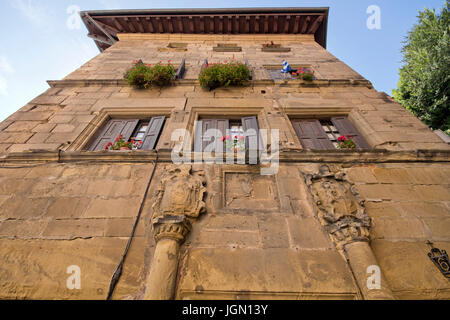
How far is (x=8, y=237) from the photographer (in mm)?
2965

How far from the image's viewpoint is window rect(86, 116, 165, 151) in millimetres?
4801

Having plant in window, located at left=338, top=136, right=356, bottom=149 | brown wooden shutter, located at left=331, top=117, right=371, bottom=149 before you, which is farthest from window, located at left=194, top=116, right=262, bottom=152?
brown wooden shutter, located at left=331, top=117, right=371, bottom=149

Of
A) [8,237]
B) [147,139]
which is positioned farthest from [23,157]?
[147,139]

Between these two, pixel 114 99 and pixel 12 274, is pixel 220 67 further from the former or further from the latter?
pixel 12 274

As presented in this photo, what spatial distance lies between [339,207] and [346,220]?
202 millimetres

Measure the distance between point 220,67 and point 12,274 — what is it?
19.6 ft

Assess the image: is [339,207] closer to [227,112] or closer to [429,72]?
[227,112]

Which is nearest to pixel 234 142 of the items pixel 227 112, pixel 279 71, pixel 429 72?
pixel 227 112

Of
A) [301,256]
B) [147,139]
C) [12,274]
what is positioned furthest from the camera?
[147,139]

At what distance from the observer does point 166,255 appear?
2568 millimetres

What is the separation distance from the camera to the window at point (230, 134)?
4852mm

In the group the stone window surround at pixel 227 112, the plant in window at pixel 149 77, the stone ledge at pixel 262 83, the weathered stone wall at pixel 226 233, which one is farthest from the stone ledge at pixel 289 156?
the stone ledge at pixel 262 83

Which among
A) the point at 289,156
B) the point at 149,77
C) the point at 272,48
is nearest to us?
the point at 289,156

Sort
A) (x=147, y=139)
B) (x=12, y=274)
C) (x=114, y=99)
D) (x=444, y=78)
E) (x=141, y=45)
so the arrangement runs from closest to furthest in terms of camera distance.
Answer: (x=12, y=274) < (x=147, y=139) < (x=114, y=99) < (x=444, y=78) < (x=141, y=45)
